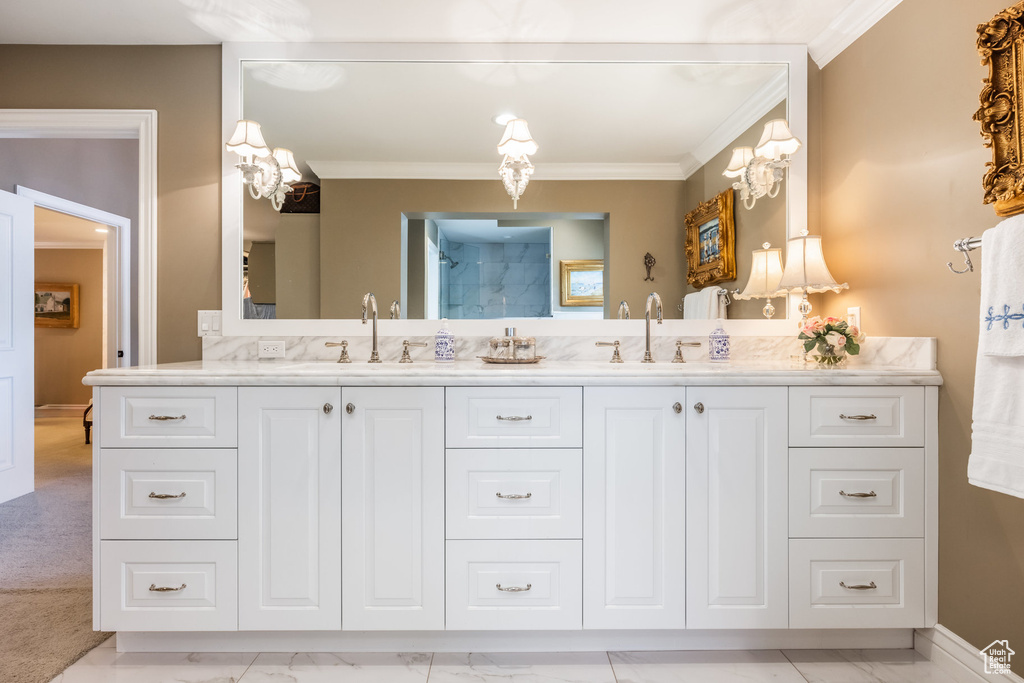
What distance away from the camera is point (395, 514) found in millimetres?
1630

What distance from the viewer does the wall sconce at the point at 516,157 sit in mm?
2209

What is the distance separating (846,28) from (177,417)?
2.74 meters

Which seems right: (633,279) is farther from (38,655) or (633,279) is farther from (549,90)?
(38,655)

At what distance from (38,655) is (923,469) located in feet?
9.26

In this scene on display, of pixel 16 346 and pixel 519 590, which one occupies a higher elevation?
pixel 16 346

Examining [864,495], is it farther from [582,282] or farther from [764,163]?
[764,163]

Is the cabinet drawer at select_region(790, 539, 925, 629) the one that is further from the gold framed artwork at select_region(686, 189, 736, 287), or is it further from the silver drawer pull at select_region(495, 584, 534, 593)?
the gold framed artwork at select_region(686, 189, 736, 287)

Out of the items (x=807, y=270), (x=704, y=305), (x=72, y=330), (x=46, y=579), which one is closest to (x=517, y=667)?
(x=704, y=305)

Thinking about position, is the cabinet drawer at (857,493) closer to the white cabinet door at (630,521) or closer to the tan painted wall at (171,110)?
the white cabinet door at (630,521)

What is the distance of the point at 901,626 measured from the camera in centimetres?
164

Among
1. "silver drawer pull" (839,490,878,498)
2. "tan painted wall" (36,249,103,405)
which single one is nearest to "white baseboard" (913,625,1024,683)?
"silver drawer pull" (839,490,878,498)

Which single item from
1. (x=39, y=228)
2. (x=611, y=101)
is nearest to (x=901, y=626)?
(x=611, y=101)

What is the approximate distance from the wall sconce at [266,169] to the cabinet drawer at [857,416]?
6.83ft

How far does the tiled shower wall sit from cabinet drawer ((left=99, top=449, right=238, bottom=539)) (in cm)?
102
